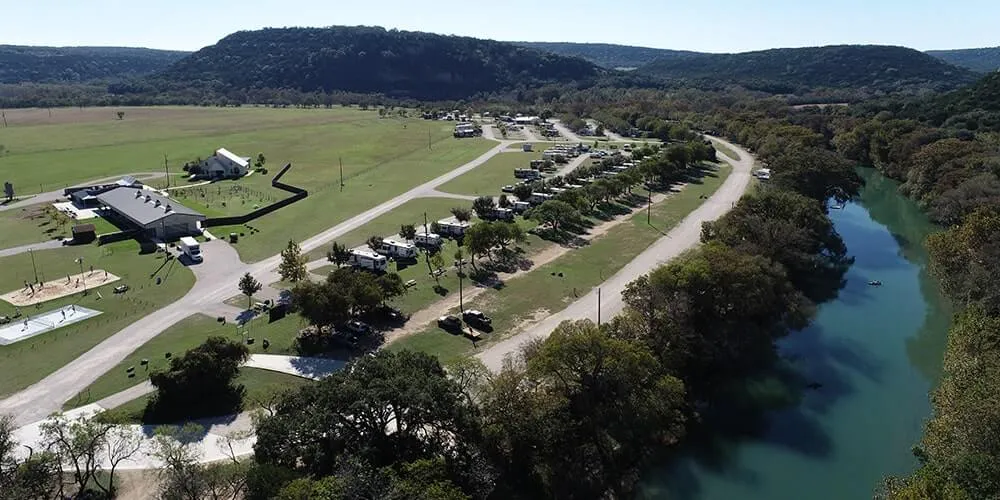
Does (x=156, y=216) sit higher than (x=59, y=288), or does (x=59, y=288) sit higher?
(x=156, y=216)

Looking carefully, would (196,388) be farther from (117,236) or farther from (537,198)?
(537,198)

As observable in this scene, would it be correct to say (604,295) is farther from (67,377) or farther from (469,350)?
(67,377)

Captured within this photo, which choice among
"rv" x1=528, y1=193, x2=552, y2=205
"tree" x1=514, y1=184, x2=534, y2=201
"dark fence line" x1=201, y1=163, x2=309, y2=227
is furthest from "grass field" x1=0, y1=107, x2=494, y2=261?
"rv" x1=528, y1=193, x2=552, y2=205

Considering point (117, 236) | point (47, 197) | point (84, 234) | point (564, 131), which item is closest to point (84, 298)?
point (117, 236)

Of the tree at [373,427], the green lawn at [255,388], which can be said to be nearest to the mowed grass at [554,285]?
the green lawn at [255,388]

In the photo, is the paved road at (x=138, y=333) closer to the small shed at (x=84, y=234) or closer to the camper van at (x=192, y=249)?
the camper van at (x=192, y=249)

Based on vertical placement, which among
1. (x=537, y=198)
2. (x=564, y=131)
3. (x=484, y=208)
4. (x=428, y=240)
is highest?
(x=564, y=131)

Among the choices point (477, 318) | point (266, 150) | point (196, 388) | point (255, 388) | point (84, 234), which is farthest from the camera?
point (266, 150)
